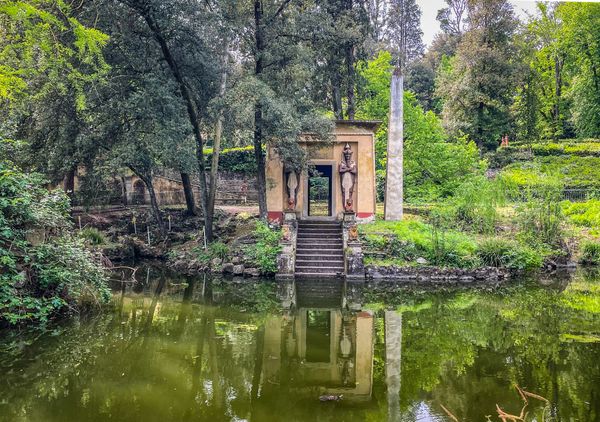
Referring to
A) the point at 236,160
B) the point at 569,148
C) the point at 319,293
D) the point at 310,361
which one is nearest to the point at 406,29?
the point at 569,148

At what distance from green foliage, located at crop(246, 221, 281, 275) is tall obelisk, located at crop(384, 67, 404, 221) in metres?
4.67

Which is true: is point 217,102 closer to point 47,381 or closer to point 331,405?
point 47,381

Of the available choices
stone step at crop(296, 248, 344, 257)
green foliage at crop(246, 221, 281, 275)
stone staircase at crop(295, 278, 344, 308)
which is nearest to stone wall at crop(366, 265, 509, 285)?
stone staircase at crop(295, 278, 344, 308)

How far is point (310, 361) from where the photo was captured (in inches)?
262

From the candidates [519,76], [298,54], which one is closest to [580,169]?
[519,76]

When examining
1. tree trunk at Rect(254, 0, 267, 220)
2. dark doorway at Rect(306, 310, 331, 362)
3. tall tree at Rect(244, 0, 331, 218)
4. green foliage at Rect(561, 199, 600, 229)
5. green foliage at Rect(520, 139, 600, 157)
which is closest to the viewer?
dark doorway at Rect(306, 310, 331, 362)

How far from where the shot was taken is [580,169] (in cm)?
2853

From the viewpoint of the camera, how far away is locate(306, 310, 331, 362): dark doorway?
691 centimetres

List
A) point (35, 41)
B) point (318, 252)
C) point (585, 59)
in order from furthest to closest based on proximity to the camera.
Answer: point (585, 59) < point (318, 252) < point (35, 41)

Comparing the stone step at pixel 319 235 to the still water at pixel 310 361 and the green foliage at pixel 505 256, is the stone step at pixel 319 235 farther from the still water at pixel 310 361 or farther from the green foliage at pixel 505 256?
the still water at pixel 310 361

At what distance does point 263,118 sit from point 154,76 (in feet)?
12.0

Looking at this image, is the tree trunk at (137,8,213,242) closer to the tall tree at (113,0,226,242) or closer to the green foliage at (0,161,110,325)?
the tall tree at (113,0,226,242)

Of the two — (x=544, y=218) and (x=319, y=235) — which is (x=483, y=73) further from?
(x=319, y=235)

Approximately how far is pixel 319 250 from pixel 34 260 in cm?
854
